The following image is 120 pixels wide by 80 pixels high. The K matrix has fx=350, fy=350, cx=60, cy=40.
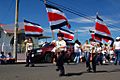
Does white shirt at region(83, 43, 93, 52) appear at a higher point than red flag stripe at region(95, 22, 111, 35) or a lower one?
lower

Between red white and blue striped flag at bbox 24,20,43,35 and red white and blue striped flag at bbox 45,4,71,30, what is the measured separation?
670cm

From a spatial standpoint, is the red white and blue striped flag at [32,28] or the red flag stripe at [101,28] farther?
the red white and blue striped flag at [32,28]

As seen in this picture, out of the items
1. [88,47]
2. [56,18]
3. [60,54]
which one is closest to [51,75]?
[60,54]

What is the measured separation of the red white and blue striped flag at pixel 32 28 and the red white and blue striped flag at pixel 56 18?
6702mm

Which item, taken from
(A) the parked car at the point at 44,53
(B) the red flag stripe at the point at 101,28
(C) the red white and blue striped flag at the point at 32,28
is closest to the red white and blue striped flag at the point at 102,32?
(B) the red flag stripe at the point at 101,28

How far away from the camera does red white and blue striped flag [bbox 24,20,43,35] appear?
25405 mm

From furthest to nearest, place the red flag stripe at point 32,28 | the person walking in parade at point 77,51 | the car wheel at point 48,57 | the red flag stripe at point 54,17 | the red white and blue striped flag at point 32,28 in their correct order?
1. the car wheel at point 48,57
2. the red flag stripe at point 32,28
3. the red white and blue striped flag at point 32,28
4. the person walking in parade at point 77,51
5. the red flag stripe at point 54,17

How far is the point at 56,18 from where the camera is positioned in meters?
16.7

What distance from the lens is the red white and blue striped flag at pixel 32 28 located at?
2540 cm

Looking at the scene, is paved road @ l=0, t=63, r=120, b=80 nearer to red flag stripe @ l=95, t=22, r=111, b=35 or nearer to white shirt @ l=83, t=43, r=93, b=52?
white shirt @ l=83, t=43, r=93, b=52

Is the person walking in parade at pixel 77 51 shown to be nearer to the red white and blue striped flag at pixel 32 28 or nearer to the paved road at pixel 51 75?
the red white and blue striped flag at pixel 32 28

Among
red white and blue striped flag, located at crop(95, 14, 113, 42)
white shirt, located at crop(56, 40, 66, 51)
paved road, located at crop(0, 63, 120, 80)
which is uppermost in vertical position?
red white and blue striped flag, located at crop(95, 14, 113, 42)

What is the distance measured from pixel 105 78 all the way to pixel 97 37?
6231 mm

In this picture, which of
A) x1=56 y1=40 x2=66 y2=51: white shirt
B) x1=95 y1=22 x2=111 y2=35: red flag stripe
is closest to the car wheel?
x1=95 y1=22 x2=111 y2=35: red flag stripe
